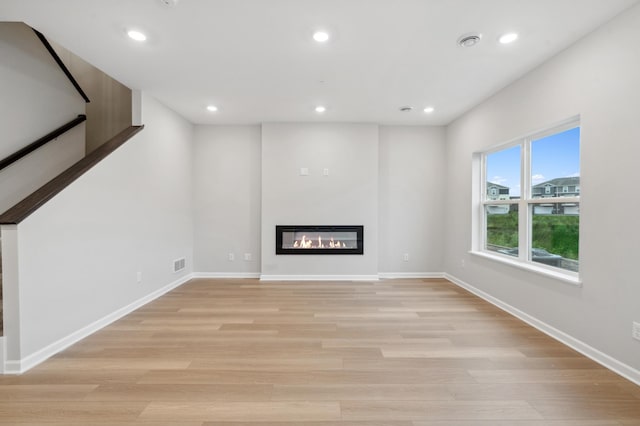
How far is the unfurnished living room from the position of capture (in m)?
1.76

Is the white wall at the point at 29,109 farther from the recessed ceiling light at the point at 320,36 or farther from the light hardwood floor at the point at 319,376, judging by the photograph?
the recessed ceiling light at the point at 320,36

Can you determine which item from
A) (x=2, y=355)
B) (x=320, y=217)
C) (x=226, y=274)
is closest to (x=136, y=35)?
(x=2, y=355)

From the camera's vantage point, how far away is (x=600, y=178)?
2053 millimetres

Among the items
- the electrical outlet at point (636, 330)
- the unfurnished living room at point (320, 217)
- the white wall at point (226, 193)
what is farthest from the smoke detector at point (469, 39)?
the white wall at point (226, 193)

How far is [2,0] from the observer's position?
178 cm

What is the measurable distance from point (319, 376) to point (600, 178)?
2523 millimetres

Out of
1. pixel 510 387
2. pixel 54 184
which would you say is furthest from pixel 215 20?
pixel 510 387

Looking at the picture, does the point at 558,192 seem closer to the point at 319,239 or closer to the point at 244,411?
the point at 319,239

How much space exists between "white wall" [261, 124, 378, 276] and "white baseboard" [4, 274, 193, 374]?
5.70 feet

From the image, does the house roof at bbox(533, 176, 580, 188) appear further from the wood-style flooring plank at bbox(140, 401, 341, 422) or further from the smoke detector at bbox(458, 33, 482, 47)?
the wood-style flooring plank at bbox(140, 401, 341, 422)

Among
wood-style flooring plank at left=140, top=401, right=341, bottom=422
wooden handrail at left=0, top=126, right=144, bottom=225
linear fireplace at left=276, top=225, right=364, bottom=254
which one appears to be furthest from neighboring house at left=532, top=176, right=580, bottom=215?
wooden handrail at left=0, top=126, right=144, bottom=225

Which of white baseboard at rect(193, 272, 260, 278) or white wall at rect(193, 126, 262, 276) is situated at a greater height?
white wall at rect(193, 126, 262, 276)

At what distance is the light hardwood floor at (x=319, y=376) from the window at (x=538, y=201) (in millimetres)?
792

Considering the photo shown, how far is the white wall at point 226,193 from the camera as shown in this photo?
4570mm
